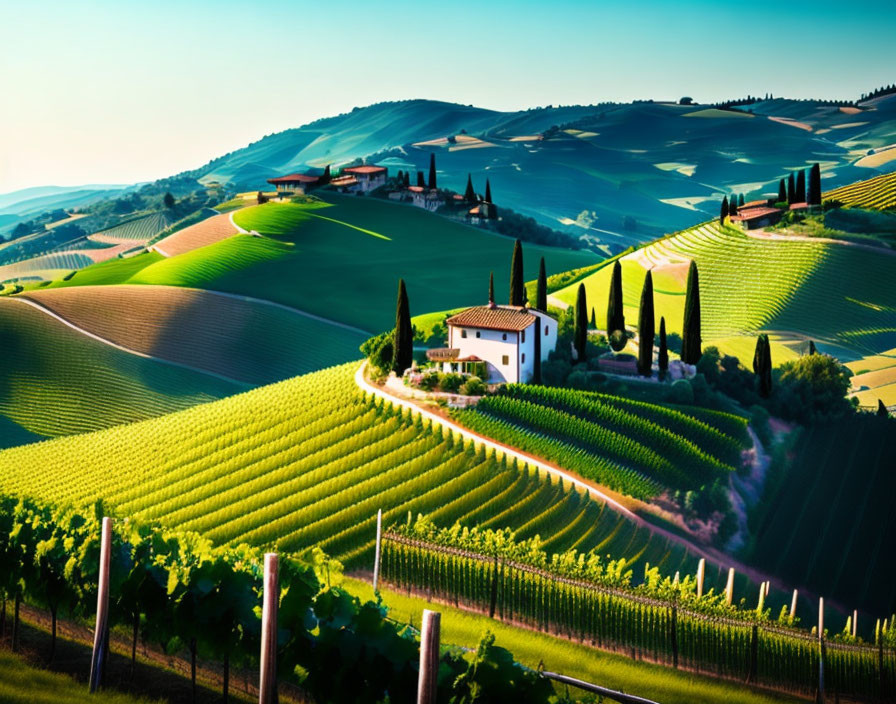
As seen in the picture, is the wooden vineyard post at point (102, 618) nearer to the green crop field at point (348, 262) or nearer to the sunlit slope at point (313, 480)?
the sunlit slope at point (313, 480)

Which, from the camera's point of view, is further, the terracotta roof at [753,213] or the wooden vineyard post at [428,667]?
the terracotta roof at [753,213]

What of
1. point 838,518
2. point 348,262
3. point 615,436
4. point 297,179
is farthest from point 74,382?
point 297,179

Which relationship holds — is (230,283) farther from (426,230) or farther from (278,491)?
(278,491)

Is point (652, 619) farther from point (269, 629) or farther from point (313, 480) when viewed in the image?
point (313, 480)

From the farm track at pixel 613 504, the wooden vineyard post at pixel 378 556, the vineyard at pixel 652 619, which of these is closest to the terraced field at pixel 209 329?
the farm track at pixel 613 504

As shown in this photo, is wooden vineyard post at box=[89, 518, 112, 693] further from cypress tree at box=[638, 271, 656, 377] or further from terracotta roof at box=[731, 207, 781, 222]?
terracotta roof at box=[731, 207, 781, 222]

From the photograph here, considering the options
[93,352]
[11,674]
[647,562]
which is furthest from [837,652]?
[93,352]
